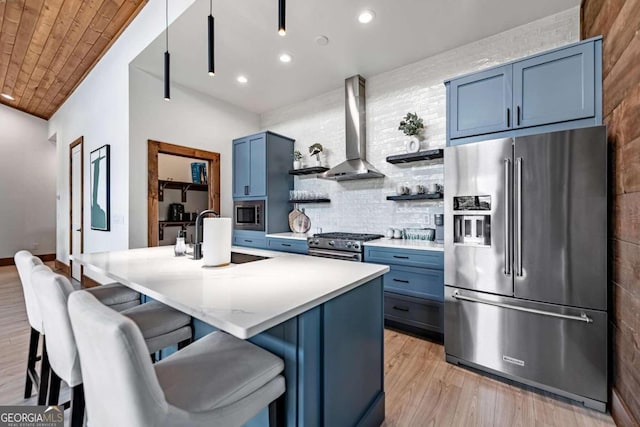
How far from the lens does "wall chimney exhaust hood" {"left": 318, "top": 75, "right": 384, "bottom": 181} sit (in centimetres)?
367

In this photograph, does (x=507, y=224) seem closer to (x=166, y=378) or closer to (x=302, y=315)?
(x=302, y=315)

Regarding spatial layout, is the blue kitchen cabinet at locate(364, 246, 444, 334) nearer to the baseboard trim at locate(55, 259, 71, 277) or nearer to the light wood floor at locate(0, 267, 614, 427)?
the light wood floor at locate(0, 267, 614, 427)

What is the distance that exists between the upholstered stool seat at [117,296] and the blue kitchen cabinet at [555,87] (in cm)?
312

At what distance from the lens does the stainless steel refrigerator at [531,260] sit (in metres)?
1.78

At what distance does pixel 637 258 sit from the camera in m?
1.49

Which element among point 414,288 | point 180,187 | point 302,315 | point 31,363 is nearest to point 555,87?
point 414,288

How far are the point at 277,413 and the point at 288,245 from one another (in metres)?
2.79

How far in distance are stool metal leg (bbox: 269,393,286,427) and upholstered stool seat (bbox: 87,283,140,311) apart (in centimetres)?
138

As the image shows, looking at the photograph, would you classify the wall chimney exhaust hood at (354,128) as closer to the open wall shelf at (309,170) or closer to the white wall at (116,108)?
the open wall shelf at (309,170)

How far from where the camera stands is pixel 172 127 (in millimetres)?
3902

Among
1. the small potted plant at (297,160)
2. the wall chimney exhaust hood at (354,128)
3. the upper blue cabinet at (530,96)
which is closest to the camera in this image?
the upper blue cabinet at (530,96)

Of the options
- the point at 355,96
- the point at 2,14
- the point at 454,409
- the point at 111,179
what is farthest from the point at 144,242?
the point at 454,409

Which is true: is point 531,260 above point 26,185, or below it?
below

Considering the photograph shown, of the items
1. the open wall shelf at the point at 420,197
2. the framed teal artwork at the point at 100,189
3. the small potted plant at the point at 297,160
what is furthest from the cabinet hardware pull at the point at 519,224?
the framed teal artwork at the point at 100,189
